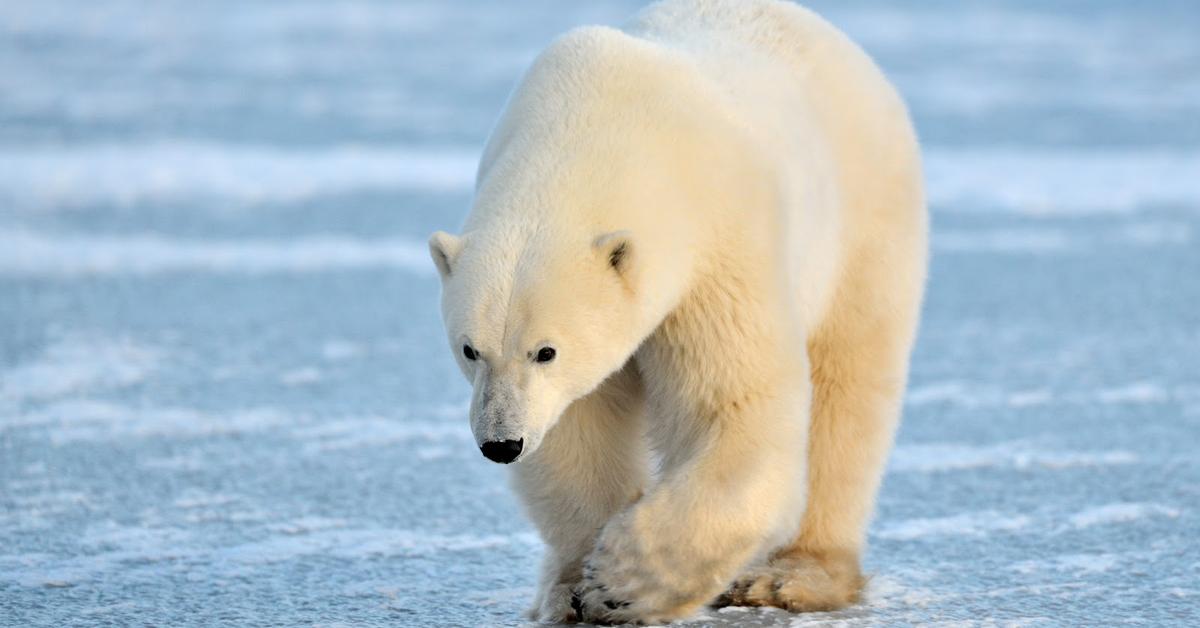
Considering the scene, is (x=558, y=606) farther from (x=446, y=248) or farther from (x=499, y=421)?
(x=446, y=248)

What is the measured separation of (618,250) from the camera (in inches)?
109

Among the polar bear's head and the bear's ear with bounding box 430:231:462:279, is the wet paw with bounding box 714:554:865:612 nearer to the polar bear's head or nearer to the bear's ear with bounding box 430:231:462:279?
the polar bear's head

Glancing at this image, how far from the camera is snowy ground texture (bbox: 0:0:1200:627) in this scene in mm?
3439

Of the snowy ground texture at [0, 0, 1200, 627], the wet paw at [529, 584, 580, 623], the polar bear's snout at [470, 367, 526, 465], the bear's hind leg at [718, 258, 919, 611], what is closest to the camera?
the polar bear's snout at [470, 367, 526, 465]

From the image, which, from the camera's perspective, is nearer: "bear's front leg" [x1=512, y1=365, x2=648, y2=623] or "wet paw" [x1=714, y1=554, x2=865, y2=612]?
"bear's front leg" [x1=512, y1=365, x2=648, y2=623]

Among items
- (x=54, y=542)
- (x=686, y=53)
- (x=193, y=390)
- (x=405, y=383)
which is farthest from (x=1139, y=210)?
(x=54, y=542)

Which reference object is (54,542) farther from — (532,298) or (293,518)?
(532,298)

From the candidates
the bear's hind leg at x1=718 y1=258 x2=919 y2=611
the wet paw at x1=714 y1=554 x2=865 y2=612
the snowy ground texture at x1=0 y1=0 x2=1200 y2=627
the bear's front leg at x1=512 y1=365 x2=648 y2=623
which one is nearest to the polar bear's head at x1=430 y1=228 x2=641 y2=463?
the bear's front leg at x1=512 y1=365 x2=648 y2=623

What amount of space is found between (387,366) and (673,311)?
2.61 m

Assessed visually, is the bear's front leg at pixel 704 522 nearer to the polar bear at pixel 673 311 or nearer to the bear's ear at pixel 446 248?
the polar bear at pixel 673 311

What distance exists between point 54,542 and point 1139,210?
5868 mm

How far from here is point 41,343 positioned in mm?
5641

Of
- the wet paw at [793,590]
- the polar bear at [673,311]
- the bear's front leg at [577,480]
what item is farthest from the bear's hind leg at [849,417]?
the bear's front leg at [577,480]

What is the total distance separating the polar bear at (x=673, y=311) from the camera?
9.11ft
